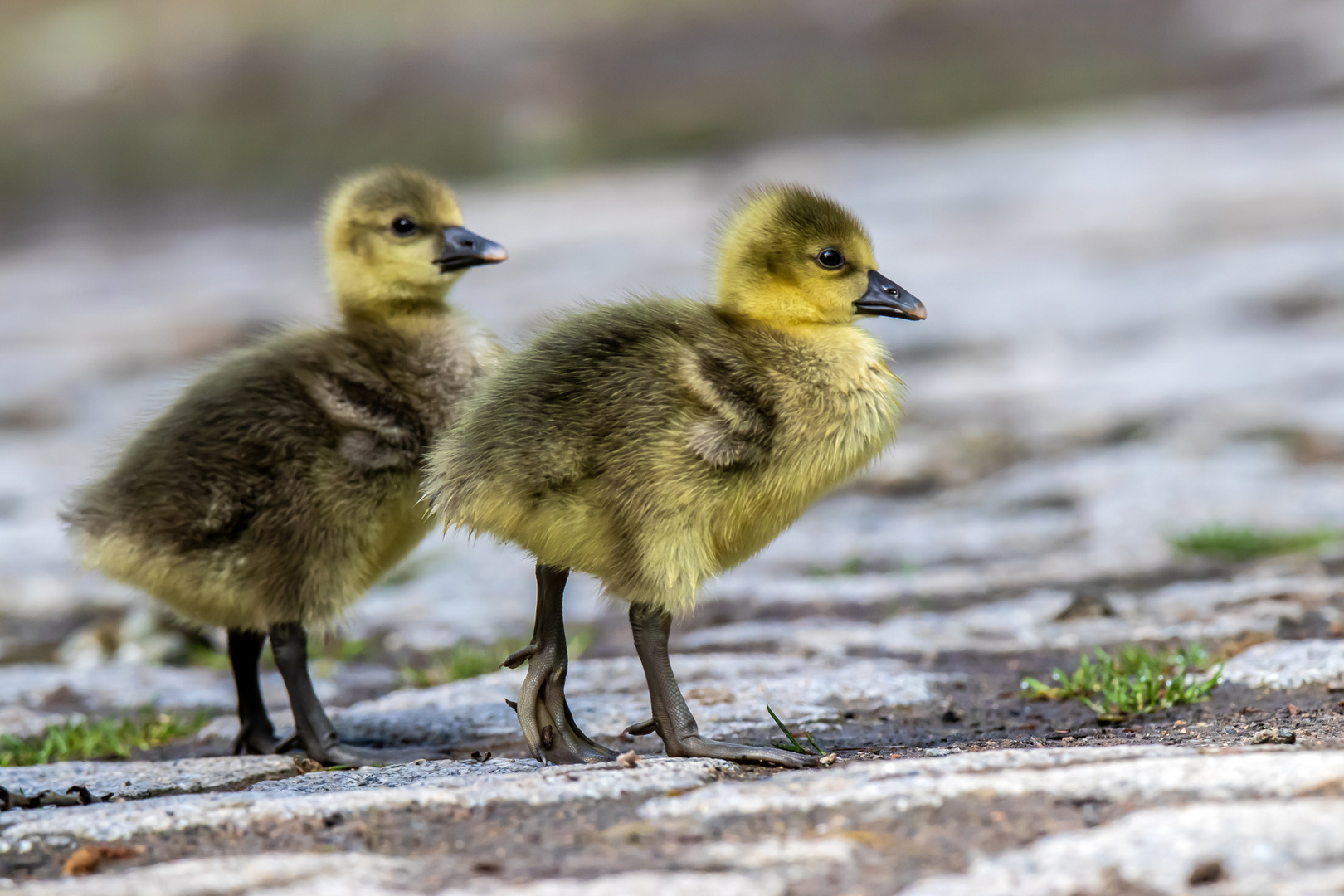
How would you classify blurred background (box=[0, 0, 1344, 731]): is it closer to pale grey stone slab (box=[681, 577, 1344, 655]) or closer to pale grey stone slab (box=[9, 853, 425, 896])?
pale grey stone slab (box=[681, 577, 1344, 655])

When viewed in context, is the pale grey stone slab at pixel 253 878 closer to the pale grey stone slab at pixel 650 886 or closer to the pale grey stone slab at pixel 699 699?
the pale grey stone slab at pixel 650 886

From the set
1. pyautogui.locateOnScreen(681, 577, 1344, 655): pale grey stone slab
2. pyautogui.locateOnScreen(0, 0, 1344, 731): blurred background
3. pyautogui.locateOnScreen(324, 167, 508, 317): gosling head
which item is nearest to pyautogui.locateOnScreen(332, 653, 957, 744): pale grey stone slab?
pyautogui.locateOnScreen(681, 577, 1344, 655): pale grey stone slab

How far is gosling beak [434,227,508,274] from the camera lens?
5.71m

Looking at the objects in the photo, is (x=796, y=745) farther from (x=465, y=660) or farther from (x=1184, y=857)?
(x=465, y=660)

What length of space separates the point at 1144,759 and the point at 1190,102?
96.3ft

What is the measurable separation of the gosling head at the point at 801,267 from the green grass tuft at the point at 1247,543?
449cm

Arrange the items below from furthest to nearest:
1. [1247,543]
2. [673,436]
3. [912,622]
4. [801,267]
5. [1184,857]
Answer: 1. [1247,543]
2. [912,622]
3. [801,267]
4. [673,436]
5. [1184,857]

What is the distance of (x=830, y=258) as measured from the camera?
4703 mm

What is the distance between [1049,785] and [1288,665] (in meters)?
2.41

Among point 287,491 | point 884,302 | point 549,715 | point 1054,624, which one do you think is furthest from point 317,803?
point 1054,624

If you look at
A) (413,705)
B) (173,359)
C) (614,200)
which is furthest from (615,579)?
(614,200)

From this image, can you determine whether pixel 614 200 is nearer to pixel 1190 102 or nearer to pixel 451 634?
pixel 1190 102

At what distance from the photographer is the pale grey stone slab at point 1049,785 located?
10.9 feet

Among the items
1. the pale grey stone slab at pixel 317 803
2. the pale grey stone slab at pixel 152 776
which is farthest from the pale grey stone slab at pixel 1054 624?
the pale grey stone slab at pixel 317 803
